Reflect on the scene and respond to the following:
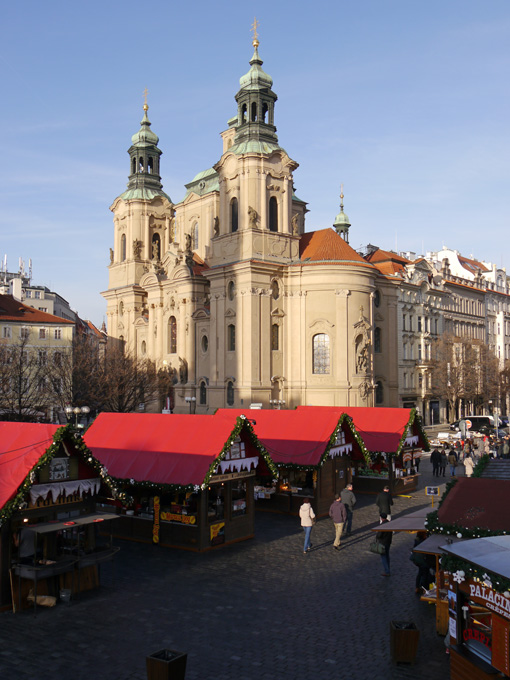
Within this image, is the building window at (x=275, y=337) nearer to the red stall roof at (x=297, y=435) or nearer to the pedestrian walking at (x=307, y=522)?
the red stall roof at (x=297, y=435)

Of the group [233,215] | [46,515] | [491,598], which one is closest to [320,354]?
[233,215]

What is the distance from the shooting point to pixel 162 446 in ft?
73.4

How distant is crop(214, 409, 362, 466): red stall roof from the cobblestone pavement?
5.10m

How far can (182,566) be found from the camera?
18578mm

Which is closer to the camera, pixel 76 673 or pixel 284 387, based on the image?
pixel 76 673

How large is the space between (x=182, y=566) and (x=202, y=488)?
221 cm

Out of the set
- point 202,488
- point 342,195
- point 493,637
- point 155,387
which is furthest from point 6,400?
point 342,195

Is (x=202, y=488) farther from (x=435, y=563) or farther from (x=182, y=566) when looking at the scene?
(x=435, y=563)

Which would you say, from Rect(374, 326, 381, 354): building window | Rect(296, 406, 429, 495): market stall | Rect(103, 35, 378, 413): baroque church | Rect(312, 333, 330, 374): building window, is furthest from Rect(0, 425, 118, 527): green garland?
Rect(374, 326, 381, 354): building window

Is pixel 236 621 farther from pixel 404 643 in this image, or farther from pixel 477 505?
pixel 477 505

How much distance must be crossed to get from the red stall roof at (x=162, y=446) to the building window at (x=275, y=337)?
32881 millimetres

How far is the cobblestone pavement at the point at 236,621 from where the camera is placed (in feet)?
38.5

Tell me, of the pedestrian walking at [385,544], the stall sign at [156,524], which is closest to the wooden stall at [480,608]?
the pedestrian walking at [385,544]

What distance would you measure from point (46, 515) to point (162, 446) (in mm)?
6931
